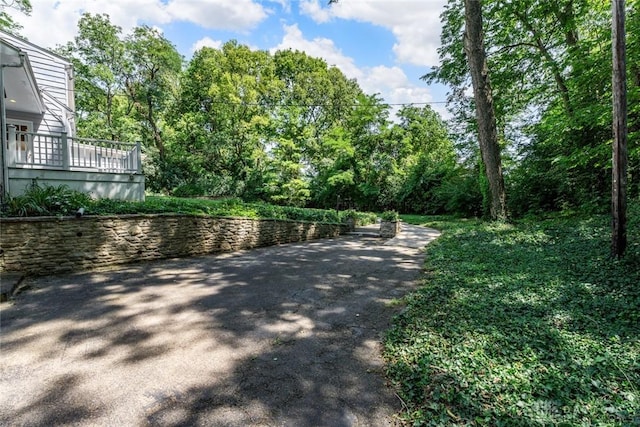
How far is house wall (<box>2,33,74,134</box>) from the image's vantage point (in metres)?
10.5

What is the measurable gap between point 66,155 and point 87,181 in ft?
2.35

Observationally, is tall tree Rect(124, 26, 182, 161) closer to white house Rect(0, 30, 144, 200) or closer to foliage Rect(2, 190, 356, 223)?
white house Rect(0, 30, 144, 200)

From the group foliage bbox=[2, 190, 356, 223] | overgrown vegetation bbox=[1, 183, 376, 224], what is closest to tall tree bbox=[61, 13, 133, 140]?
overgrown vegetation bbox=[1, 183, 376, 224]

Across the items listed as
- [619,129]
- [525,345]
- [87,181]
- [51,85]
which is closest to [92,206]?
[87,181]

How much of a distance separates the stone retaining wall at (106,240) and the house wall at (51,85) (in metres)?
7.67

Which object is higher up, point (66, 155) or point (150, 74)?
point (150, 74)

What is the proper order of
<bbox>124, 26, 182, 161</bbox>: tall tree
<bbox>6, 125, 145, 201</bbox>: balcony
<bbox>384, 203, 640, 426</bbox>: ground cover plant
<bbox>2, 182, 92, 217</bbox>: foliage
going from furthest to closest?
<bbox>124, 26, 182, 161</bbox>: tall tree, <bbox>6, 125, 145, 201</bbox>: balcony, <bbox>2, 182, 92, 217</bbox>: foliage, <bbox>384, 203, 640, 426</bbox>: ground cover plant

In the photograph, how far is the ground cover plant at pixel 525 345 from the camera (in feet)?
6.26

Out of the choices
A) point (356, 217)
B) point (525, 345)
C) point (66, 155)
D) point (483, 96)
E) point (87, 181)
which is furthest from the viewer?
point (356, 217)

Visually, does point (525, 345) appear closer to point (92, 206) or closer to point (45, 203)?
point (92, 206)

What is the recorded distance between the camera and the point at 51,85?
11.0 meters

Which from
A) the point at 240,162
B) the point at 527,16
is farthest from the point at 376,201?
the point at 527,16

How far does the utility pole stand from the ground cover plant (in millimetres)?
343

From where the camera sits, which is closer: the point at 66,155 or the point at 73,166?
the point at 66,155
